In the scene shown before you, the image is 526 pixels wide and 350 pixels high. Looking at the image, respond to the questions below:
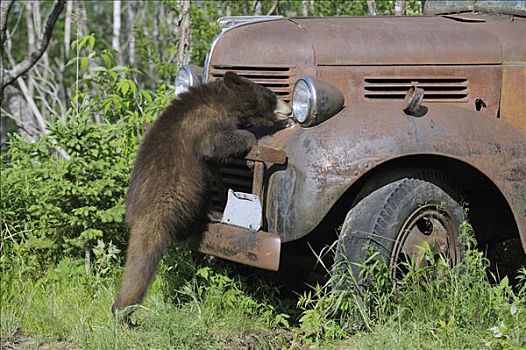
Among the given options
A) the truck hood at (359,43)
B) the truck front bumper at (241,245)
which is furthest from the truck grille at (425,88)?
the truck front bumper at (241,245)

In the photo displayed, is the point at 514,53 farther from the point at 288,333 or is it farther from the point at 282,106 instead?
the point at 288,333

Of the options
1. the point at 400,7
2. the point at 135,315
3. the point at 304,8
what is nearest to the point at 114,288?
the point at 135,315

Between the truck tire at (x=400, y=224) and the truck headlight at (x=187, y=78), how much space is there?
1754 mm

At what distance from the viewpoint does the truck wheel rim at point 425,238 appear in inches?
217

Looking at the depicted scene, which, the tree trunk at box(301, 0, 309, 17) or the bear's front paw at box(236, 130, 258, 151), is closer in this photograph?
the bear's front paw at box(236, 130, 258, 151)

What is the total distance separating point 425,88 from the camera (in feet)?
19.6

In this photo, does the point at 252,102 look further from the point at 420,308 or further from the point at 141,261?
the point at 420,308

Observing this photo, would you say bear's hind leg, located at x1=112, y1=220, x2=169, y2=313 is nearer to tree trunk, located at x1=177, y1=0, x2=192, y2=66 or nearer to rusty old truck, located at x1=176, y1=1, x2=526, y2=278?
rusty old truck, located at x1=176, y1=1, x2=526, y2=278

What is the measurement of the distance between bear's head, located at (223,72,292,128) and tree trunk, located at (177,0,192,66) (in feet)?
10.3

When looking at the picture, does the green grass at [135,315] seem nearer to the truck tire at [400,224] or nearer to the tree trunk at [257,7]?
the truck tire at [400,224]

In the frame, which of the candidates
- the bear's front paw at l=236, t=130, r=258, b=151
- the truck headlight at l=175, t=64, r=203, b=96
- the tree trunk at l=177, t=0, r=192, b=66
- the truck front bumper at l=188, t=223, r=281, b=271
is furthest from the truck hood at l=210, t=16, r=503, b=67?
the tree trunk at l=177, t=0, r=192, b=66

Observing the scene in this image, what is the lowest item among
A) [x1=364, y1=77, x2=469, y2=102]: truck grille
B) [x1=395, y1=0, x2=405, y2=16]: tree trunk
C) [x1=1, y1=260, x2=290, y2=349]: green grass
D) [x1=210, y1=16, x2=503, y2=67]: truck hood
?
[x1=1, y1=260, x2=290, y2=349]: green grass

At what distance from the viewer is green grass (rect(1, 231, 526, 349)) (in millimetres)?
5109

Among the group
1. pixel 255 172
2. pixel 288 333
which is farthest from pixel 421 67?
pixel 288 333
